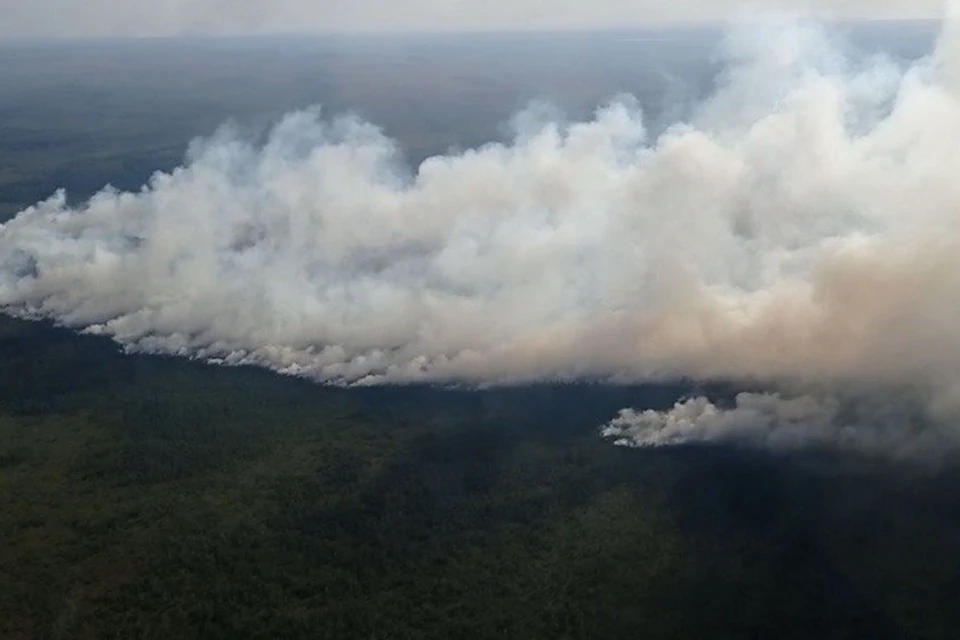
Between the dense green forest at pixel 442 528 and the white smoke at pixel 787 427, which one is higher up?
the white smoke at pixel 787 427

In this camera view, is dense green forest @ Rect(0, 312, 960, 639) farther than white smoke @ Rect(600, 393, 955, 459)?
No

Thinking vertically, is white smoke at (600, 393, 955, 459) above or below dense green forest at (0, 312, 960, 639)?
above

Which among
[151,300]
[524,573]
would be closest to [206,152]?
[151,300]

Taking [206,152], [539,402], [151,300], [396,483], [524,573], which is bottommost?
[524,573]

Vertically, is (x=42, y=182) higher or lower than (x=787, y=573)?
higher

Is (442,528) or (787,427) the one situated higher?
(787,427)

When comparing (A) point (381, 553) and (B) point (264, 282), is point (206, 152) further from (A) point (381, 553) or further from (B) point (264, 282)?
(A) point (381, 553)

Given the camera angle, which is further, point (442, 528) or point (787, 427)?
point (787, 427)

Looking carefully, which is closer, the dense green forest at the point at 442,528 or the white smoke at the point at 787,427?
the dense green forest at the point at 442,528
